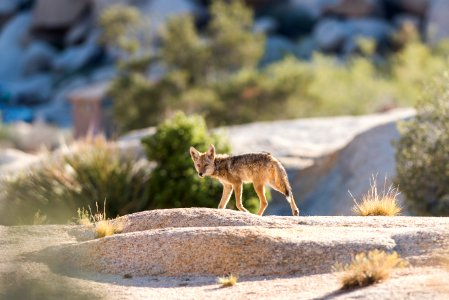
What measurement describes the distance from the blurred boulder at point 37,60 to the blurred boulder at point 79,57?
5.60 feet

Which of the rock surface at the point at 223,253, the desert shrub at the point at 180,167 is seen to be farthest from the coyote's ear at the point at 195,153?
the desert shrub at the point at 180,167

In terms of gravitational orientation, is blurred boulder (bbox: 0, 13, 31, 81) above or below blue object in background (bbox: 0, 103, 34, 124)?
→ above

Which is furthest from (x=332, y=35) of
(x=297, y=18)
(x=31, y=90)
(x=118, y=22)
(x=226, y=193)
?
(x=226, y=193)

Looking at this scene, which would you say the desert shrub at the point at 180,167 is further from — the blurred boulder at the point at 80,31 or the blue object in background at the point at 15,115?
the blurred boulder at the point at 80,31

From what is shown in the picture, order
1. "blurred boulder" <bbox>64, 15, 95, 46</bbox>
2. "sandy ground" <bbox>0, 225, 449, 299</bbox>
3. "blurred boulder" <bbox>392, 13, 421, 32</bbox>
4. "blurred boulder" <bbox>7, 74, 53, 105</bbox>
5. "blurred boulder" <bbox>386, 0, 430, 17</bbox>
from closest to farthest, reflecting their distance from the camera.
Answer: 1. "sandy ground" <bbox>0, 225, 449, 299</bbox>
2. "blurred boulder" <bbox>392, 13, 421, 32</bbox>
3. "blurred boulder" <bbox>386, 0, 430, 17</bbox>
4. "blurred boulder" <bbox>7, 74, 53, 105</bbox>
5. "blurred boulder" <bbox>64, 15, 95, 46</bbox>

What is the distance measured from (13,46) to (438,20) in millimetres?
35886

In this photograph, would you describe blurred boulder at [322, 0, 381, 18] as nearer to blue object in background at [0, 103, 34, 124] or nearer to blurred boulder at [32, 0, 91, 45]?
blurred boulder at [32, 0, 91, 45]

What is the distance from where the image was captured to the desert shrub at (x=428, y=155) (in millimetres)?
21797

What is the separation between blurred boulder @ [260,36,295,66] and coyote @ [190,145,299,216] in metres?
60.1

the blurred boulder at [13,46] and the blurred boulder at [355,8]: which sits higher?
the blurred boulder at [13,46]

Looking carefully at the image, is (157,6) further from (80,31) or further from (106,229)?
(106,229)

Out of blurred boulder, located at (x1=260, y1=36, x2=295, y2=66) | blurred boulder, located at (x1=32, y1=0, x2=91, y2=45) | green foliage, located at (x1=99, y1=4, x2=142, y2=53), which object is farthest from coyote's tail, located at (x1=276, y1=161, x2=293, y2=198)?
blurred boulder, located at (x1=32, y1=0, x2=91, y2=45)

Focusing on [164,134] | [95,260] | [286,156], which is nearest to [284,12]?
[286,156]

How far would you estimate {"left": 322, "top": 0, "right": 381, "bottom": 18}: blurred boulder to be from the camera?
75062mm
